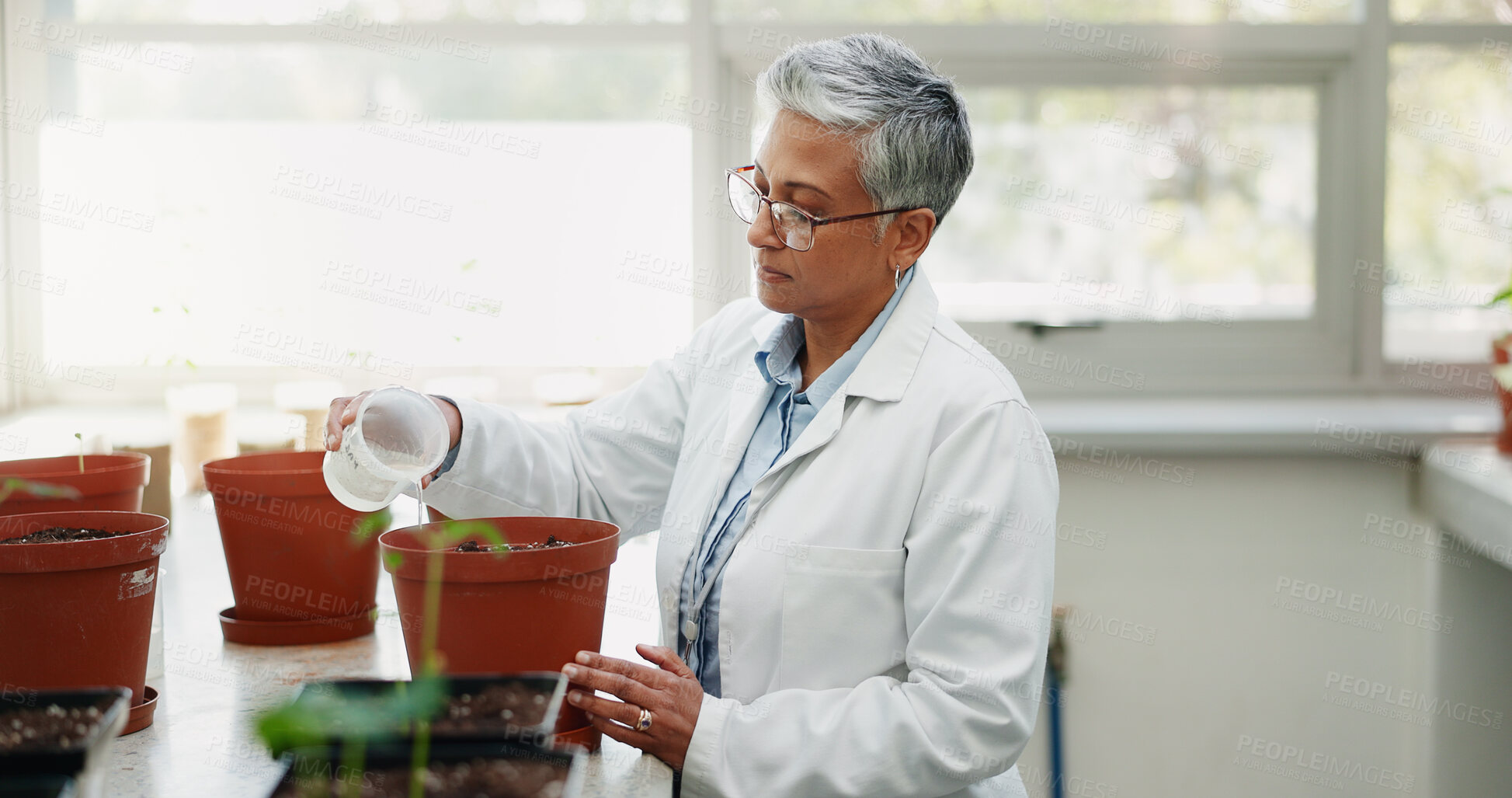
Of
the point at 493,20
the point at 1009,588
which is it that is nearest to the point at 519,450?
the point at 1009,588

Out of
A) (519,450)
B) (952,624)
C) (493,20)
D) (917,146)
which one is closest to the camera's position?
(952,624)

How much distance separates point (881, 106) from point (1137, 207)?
1576 mm

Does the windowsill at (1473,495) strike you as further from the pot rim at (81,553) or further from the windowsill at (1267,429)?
the pot rim at (81,553)

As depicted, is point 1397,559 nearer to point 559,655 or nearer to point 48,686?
point 559,655

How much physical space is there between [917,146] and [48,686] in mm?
1028

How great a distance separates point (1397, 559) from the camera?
2391 millimetres

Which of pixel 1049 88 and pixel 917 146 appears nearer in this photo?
pixel 917 146

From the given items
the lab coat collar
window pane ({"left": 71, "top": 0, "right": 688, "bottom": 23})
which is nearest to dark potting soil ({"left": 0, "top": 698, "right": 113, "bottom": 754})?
the lab coat collar

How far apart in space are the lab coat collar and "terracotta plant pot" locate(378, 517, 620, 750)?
0.39m

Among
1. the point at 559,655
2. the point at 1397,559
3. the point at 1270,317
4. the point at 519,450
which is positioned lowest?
the point at 1397,559

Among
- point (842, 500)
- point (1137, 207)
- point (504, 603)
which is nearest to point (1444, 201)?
point (1137, 207)

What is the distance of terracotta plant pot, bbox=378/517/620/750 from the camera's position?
100 centimetres

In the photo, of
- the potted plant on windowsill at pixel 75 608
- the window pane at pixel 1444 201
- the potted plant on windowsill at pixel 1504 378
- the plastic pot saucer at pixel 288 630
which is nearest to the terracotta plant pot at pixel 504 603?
the potted plant on windowsill at pixel 75 608

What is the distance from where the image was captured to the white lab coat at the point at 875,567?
1146 millimetres
